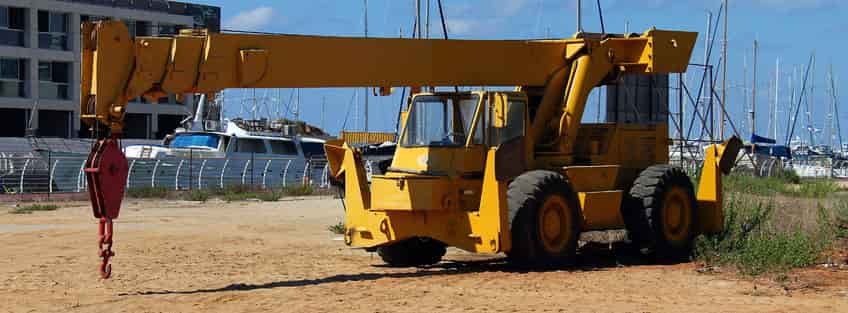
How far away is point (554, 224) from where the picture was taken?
56.2 ft

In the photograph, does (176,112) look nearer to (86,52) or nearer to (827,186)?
(827,186)

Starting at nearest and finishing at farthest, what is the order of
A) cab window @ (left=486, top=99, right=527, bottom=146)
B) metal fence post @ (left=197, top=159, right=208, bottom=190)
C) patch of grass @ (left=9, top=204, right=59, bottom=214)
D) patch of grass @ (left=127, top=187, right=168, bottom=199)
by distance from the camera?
1. cab window @ (left=486, top=99, right=527, bottom=146)
2. patch of grass @ (left=9, top=204, right=59, bottom=214)
3. patch of grass @ (left=127, top=187, right=168, bottom=199)
4. metal fence post @ (left=197, top=159, right=208, bottom=190)

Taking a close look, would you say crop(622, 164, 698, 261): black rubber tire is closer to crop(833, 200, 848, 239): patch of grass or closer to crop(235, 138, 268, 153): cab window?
crop(833, 200, 848, 239): patch of grass

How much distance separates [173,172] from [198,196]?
16.0 ft

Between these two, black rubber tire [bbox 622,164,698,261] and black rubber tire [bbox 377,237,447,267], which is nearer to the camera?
black rubber tire [bbox 377,237,447,267]

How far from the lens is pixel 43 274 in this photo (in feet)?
53.7

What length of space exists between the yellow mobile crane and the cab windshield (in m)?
0.02

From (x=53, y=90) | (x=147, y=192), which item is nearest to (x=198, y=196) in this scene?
(x=147, y=192)

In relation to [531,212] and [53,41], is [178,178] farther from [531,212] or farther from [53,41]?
[531,212]

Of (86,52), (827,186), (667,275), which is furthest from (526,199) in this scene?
(827,186)

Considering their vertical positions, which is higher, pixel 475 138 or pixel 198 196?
pixel 475 138

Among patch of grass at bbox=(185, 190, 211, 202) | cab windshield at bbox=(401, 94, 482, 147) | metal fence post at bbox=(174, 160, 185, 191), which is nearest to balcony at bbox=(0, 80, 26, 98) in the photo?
metal fence post at bbox=(174, 160, 185, 191)

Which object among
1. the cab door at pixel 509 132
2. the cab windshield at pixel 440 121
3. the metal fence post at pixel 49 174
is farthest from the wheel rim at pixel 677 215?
the metal fence post at pixel 49 174

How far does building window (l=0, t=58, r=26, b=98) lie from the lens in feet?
184
